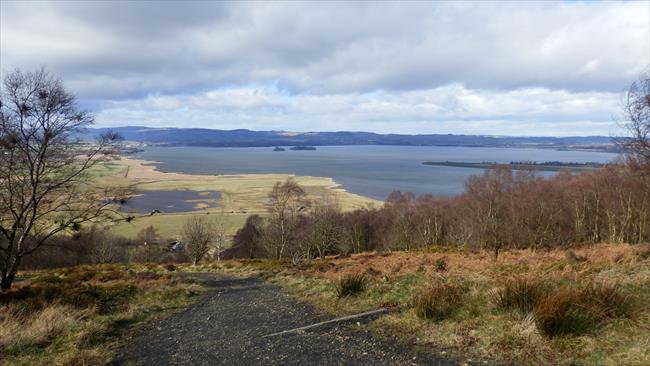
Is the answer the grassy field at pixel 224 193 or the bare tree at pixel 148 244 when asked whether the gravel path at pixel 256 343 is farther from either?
the bare tree at pixel 148 244

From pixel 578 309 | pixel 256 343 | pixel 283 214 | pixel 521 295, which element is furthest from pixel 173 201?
pixel 578 309

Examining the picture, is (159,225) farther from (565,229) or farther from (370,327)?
(370,327)

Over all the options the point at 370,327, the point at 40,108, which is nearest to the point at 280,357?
the point at 370,327

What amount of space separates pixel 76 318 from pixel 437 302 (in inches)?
321

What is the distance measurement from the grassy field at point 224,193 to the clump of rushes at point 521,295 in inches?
1657

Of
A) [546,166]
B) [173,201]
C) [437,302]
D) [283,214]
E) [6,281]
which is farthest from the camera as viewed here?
[546,166]

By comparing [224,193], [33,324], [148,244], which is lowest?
[148,244]

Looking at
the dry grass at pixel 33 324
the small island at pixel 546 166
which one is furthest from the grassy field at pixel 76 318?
the small island at pixel 546 166

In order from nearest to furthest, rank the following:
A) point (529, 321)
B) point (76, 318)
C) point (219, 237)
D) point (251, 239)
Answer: point (529, 321)
point (76, 318)
point (251, 239)
point (219, 237)

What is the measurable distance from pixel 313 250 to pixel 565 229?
28744 mm

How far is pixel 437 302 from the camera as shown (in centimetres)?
731

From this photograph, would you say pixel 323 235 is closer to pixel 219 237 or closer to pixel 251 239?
pixel 251 239

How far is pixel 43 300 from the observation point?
38.0 feet

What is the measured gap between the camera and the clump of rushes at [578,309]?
5605mm
